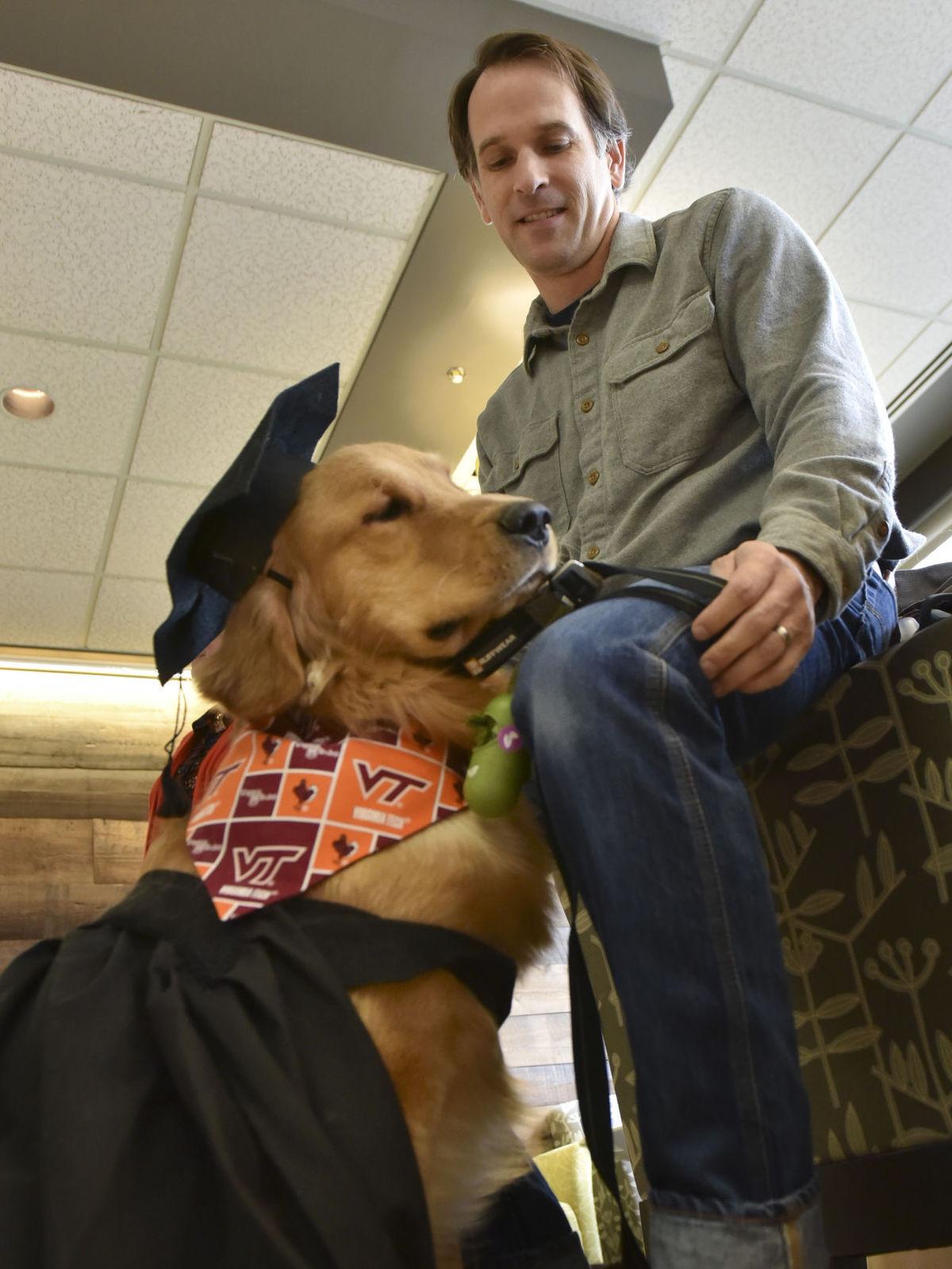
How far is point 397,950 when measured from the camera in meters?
0.77

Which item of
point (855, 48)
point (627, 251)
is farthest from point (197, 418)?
point (627, 251)

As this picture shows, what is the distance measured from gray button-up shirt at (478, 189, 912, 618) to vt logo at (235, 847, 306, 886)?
1.53ft

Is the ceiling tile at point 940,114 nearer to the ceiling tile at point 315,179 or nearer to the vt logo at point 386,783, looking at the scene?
the ceiling tile at point 315,179

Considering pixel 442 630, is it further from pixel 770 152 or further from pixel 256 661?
pixel 770 152

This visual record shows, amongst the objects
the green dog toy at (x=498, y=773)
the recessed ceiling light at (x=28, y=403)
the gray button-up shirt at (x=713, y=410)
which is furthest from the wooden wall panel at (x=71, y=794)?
the green dog toy at (x=498, y=773)

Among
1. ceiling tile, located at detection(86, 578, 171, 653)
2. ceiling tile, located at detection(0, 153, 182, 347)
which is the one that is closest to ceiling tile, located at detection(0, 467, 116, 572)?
ceiling tile, located at detection(86, 578, 171, 653)

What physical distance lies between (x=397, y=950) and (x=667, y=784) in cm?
23

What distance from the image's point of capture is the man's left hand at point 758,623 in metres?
0.80

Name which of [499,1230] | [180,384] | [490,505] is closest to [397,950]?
[499,1230]

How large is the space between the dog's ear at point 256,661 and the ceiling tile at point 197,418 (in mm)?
2462

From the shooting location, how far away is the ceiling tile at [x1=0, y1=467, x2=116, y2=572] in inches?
144

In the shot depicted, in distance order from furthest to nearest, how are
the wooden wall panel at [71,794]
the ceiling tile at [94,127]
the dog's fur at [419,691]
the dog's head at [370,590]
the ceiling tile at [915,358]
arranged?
the wooden wall panel at [71,794] → the ceiling tile at [915,358] → the ceiling tile at [94,127] → the dog's head at [370,590] → the dog's fur at [419,691]

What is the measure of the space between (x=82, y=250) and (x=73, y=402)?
642 mm

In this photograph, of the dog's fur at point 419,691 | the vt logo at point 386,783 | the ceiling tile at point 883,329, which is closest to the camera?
the dog's fur at point 419,691
